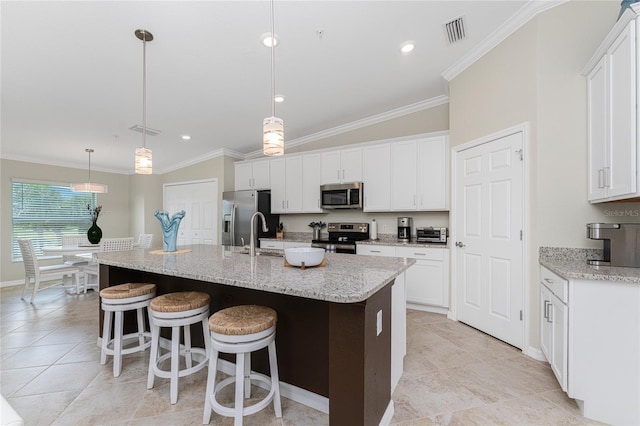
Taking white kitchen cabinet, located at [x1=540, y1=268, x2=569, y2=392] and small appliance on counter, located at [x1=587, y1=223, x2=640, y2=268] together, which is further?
small appliance on counter, located at [x1=587, y1=223, x2=640, y2=268]

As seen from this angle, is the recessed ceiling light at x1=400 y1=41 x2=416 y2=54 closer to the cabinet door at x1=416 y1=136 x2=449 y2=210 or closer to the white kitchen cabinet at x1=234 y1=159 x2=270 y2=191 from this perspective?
the cabinet door at x1=416 y1=136 x2=449 y2=210

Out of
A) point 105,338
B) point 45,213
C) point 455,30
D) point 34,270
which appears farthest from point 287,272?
point 45,213

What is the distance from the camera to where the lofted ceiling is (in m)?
2.15

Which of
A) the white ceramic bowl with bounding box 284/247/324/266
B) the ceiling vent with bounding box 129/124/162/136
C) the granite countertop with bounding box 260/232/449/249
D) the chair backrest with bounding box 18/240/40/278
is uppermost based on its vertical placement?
the ceiling vent with bounding box 129/124/162/136

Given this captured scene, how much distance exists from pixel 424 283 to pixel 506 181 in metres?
1.53

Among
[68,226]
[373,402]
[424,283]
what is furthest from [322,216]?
[68,226]

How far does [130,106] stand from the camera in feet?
11.7

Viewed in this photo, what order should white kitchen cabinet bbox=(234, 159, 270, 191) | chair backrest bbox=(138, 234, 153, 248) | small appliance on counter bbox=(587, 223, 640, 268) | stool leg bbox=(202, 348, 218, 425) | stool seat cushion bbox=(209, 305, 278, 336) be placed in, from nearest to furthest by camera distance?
stool seat cushion bbox=(209, 305, 278, 336) < stool leg bbox=(202, 348, 218, 425) < small appliance on counter bbox=(587, 223, 640, 268) < white kitchen cabinet bbox=(234, 159, 270, 191) < chair backrest bbox=(138, 234, 153, 248)

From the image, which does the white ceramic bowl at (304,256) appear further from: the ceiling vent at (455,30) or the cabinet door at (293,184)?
the cabinet door at (293,184)

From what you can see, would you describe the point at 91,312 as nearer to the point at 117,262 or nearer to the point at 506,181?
the point at 117,262

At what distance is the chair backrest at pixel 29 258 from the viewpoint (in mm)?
4117

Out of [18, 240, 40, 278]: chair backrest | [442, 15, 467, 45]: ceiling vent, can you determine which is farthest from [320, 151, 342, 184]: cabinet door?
[18, 240, 40, 278]: chair backrest

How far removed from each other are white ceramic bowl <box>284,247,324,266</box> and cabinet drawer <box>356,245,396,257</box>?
216 cm

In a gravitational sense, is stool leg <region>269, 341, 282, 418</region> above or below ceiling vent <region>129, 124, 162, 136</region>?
below
